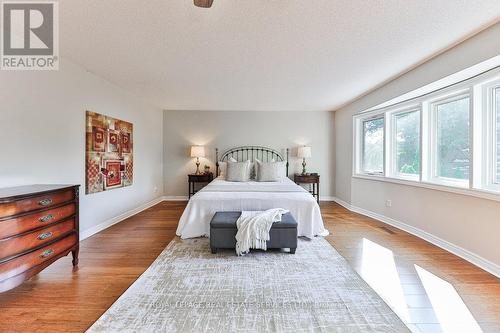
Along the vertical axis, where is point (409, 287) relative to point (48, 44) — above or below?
below

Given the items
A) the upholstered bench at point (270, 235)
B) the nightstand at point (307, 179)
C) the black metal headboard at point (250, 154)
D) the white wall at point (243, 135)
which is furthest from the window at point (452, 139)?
the black metal headboard at point (250, 154)

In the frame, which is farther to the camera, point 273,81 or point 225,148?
point 225,148

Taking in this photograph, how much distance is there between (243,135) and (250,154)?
20.0 inches

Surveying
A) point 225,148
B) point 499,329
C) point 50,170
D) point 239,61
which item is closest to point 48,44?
point 50,170

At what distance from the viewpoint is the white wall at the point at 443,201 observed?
7.79ft

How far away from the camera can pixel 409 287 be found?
6.84 feet

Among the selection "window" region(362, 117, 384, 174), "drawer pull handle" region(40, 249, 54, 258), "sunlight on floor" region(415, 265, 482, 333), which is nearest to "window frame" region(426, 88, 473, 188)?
"window" region(362, 117, 384, 174)

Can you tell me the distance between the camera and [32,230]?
193cm

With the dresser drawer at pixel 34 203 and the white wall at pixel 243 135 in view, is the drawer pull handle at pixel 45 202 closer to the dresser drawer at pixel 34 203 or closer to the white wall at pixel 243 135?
the dresser drawer at pixel 34 203

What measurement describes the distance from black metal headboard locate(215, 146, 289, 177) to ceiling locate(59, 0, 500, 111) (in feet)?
7.08

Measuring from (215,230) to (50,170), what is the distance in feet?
6.81

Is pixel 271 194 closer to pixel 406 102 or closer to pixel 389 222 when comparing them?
pixel 389 222

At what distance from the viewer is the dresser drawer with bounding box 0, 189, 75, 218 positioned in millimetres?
1767

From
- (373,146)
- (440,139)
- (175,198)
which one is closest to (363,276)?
(440,139)
